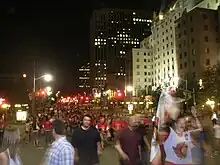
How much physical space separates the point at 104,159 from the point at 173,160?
9111mm

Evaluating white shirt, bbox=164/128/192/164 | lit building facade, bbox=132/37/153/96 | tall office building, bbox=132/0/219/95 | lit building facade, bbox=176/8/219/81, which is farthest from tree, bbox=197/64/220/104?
lit building facade, bbox=132/37/153/96

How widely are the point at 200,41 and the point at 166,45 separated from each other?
101 ft

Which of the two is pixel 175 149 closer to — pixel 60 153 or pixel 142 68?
pixel 60 153

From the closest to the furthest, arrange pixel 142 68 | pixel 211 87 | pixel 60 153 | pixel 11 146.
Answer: pixel 11 146
pixel 60 153
pixel 211 87
pixel 142 68

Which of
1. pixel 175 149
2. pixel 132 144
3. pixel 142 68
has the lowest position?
pixel 132 144

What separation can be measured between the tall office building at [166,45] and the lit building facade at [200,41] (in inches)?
293

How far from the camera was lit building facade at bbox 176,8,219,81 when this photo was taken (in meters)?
91.0

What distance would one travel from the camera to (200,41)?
3671 inches

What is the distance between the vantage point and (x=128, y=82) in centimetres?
14875

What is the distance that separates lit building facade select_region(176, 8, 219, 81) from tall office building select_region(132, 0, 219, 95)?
7.45m

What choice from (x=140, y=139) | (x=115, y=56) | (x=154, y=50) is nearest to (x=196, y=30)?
(x=154, y=50)

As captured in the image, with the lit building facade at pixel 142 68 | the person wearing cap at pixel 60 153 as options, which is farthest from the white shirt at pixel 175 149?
the lit building facade at pixel 142 68

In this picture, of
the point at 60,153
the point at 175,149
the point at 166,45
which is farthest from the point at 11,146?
the point at 166,45

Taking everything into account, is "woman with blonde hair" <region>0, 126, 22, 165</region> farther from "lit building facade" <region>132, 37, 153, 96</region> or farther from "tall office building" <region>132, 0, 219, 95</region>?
"lit building facade" <region>132, 37, 153, 96</region>
